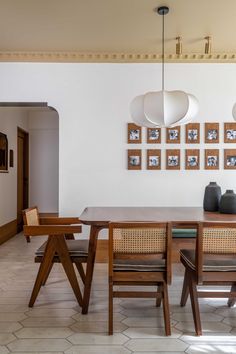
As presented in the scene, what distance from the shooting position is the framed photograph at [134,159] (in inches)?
160

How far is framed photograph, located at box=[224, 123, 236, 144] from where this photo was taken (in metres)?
4.05

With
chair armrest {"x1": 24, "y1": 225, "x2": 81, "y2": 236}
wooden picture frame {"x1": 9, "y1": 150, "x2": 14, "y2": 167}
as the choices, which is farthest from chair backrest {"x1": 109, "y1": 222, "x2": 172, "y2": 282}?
wooden picture frame {"x1": 9, "y1": 150, "x2": 14, "y2": 167}

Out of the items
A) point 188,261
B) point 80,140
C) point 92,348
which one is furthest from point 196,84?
point 92,348

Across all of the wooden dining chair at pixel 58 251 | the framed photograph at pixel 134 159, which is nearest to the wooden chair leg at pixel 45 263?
the wooden dining chair at pixel 58 251

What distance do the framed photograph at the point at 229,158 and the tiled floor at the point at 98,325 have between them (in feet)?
5.61

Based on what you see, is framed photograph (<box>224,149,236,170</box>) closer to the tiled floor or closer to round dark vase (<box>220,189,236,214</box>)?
round dark vase (<box>220,189,236,214</box>)

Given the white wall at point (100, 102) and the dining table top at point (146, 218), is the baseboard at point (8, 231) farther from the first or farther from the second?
the dining table top at point (146, 218)

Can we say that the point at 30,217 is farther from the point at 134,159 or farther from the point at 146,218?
the point at 134,159

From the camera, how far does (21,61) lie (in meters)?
4.01

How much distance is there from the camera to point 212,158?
4062mm

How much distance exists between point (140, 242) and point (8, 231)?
12.5ft

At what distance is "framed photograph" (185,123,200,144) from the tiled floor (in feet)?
5.89

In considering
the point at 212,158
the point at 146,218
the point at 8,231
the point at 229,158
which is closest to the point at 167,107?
the point at 146,218

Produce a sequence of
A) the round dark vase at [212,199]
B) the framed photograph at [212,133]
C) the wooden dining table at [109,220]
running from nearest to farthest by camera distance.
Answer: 1. the wooden dining table at [109,220]
2. the round dark vase at [212,199]
3. the framed photograph at [212,133]
